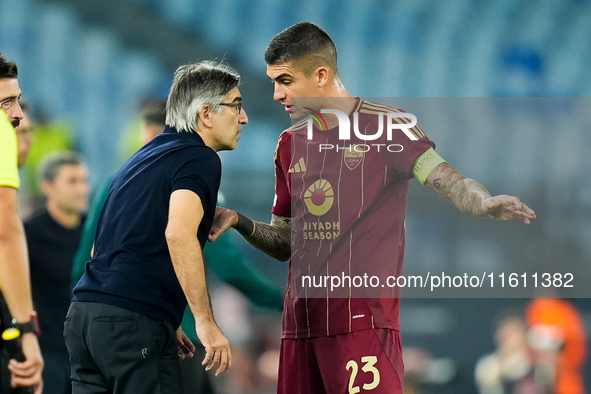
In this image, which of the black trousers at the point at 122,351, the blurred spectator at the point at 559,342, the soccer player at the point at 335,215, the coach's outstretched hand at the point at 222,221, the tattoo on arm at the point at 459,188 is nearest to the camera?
the black trousers at the point at 122,351

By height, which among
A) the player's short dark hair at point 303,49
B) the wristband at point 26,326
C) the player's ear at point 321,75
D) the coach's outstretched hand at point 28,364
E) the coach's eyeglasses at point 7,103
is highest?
the player's short dark hair at point 303,49

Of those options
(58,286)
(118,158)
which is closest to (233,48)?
(118,158)

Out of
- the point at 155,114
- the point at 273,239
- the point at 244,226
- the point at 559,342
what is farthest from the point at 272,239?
the point at 559,342

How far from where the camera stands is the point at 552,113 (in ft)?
12.2

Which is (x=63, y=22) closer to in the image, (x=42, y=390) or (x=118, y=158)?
(x=118, y=158)

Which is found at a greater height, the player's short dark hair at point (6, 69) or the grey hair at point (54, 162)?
the player's short dark hair at point (6, 69)

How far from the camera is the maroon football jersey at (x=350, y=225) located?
2.29 m

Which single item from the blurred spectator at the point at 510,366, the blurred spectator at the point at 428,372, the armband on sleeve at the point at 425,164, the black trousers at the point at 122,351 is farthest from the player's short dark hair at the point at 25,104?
the blurred spectator at the point at 510,366

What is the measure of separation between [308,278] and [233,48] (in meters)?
2.13

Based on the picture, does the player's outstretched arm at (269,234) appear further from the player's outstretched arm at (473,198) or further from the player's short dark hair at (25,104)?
the player's short dark hair at (25,104)

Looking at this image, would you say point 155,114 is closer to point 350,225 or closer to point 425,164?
point 350,225

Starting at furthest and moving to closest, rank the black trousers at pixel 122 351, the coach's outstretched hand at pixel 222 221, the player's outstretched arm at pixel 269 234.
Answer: the player's outstretched arm at pixel 269 234 → the coach's outstretched hand at pixel 222 221 → the black trousers at pixel 122 351

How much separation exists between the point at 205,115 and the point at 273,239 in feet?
2.09

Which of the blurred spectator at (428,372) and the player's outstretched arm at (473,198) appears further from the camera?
the blurred spectator at (428,372)
